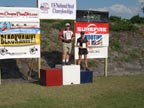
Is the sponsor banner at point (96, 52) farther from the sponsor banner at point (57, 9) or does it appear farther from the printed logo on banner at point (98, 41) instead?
the sponsor banner at point (57, 9)

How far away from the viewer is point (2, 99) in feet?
36.9

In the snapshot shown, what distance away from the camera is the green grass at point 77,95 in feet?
34.5

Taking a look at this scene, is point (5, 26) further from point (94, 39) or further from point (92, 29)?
point (94, 39)

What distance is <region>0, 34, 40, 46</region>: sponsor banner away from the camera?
48.5ft

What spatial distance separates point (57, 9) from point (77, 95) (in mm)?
5201

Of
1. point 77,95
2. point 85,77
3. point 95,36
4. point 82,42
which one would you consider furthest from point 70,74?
point 95,36

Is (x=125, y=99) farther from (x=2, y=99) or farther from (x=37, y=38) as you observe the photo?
(x=37, y=38)

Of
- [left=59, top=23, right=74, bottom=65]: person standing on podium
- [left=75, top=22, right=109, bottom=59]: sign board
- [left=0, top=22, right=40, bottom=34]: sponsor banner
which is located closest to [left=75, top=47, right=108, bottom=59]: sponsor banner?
[left=75, top=22, right=109, bottom=59]: sign board

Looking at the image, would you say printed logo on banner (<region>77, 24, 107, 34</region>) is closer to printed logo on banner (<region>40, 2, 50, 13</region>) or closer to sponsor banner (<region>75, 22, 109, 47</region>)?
sponsor banner (<region>75, 22, 109, 47</region>)

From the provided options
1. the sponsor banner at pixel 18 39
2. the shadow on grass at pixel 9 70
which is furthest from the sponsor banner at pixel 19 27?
the shadow on grass at pixel 9 70

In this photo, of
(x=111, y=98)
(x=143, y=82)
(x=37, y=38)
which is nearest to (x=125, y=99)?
(x=111, y=98)

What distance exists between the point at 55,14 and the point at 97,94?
16.7 ft

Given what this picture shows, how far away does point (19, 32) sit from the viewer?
15109mm

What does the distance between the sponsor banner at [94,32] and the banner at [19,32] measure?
2.01 m
